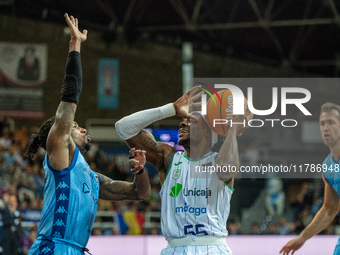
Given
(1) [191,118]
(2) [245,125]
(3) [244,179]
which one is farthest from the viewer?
(3) [244,179]

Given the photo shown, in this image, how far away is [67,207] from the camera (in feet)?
13.3

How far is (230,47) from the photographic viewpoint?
19.3m

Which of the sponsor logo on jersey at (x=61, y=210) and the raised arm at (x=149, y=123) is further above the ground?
the raised arm at (x=149, y=123)

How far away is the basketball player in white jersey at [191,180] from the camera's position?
4.19 m

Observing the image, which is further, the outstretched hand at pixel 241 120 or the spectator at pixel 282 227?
the spectator at pixel 282 227

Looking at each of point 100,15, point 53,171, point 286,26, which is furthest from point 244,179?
point 53,171

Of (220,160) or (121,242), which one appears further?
(121,242)

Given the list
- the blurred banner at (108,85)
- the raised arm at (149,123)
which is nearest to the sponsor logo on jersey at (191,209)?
the raised arm at (149,123)

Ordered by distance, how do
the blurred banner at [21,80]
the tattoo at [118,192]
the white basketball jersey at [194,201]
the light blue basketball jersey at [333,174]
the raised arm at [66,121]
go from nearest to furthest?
the raised arm at [66,121], the white basketball jersey at [194,201], the tattoo at [118,192], the light blue basketball jersey at [333,174], the blurred banner at [21,80]

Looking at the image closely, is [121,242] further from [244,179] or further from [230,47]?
[230,47]

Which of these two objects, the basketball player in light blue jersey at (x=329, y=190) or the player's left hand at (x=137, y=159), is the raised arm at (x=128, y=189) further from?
the basketball player in light blue jersey at (x=329, y=190)

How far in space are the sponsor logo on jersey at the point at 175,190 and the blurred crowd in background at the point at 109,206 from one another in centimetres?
657

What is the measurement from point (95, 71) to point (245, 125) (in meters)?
16.1

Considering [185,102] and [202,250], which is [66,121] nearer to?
[185,102]
